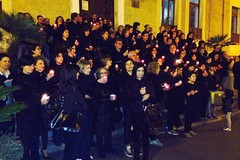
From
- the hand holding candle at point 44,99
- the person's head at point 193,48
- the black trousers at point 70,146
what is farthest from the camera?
the person's head at point 193,48

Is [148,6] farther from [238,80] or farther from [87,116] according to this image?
[87,116]

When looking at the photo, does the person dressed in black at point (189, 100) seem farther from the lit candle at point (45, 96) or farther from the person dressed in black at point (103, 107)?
the lit candle at point (45, 96)

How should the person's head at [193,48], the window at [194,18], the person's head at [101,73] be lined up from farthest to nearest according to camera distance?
1. the window at [194,18]
2. the person's head at [193,48]
3. the person's head at [101,73]

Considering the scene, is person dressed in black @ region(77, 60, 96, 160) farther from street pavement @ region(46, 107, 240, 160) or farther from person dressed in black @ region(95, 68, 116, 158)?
street pavement @ region(46, 107, 240, 160)

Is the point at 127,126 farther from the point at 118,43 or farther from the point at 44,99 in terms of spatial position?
the point at 118,43

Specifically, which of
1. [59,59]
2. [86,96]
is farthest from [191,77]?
[86,96]

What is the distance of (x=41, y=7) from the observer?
11852mm

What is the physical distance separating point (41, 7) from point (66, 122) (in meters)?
6.70

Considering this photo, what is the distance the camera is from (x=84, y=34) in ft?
32.8

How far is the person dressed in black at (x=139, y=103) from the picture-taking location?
662 centimetres

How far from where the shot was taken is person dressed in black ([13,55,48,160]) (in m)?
5.84

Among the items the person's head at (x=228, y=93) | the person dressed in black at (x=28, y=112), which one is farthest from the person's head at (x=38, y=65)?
the person's head at (x=228, y=93)

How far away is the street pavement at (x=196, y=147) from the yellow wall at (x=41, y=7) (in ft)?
16.3

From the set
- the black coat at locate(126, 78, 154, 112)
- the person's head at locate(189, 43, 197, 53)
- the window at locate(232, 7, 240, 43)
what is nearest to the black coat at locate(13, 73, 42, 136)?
the black coat at locate(126, 78, 154, 112)
